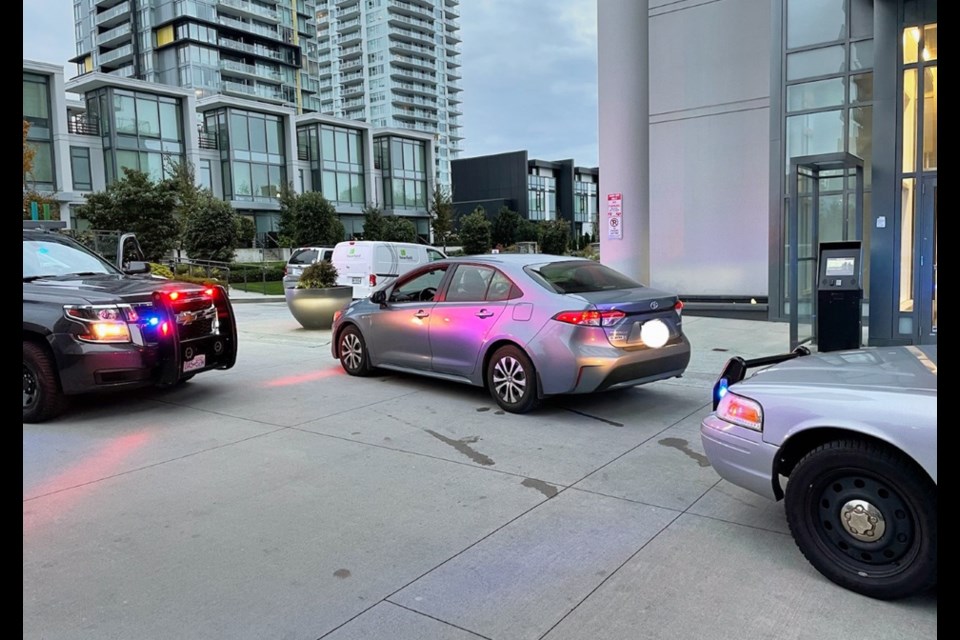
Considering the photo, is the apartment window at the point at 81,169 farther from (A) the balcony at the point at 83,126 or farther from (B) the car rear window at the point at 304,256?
(B) the car rear window at the point at 304,256

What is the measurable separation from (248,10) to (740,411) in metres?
93.6

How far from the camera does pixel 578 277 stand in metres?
7.04

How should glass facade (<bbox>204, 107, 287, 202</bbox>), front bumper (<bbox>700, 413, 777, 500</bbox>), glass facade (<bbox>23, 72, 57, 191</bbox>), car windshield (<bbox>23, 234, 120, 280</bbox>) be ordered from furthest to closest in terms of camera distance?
glass facade (<bbox>204, 107, 287, 202</bbox>) < glass facade (<bbox>23, 72, 57, 191</bbox>) < car windshield (<bbox>23, 234, 120, 280</bbox>) < front bumper (<bbox>700, 413, 777, 500</bbox>)

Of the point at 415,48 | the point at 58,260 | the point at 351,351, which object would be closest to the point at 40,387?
the point at 58,260

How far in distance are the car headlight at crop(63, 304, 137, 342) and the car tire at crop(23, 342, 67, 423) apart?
1.55 ft

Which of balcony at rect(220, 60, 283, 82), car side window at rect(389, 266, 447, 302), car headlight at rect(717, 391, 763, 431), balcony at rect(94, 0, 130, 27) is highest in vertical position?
balcony at rect(94, 0, 130, 27)

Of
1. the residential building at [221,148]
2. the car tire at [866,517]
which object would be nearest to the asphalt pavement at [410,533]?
the car tire at [866,517]

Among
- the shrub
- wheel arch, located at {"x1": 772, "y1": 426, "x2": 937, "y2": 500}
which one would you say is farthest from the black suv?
the shrub

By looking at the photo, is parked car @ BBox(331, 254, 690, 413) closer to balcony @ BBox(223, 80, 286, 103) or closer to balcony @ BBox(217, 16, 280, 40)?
balcony @ BBox(223, 80, 286, 103)

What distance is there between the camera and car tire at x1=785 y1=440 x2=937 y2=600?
3.01 metres

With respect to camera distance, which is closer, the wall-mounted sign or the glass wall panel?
the glass wall panel

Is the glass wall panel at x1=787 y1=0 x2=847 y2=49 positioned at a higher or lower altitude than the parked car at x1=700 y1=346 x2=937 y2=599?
higher

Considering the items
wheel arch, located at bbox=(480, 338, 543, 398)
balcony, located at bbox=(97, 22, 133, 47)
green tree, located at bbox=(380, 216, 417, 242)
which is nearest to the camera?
wheel arch, located at bbox=(480, 338, 543, 398)

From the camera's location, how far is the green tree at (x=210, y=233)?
3189cm
